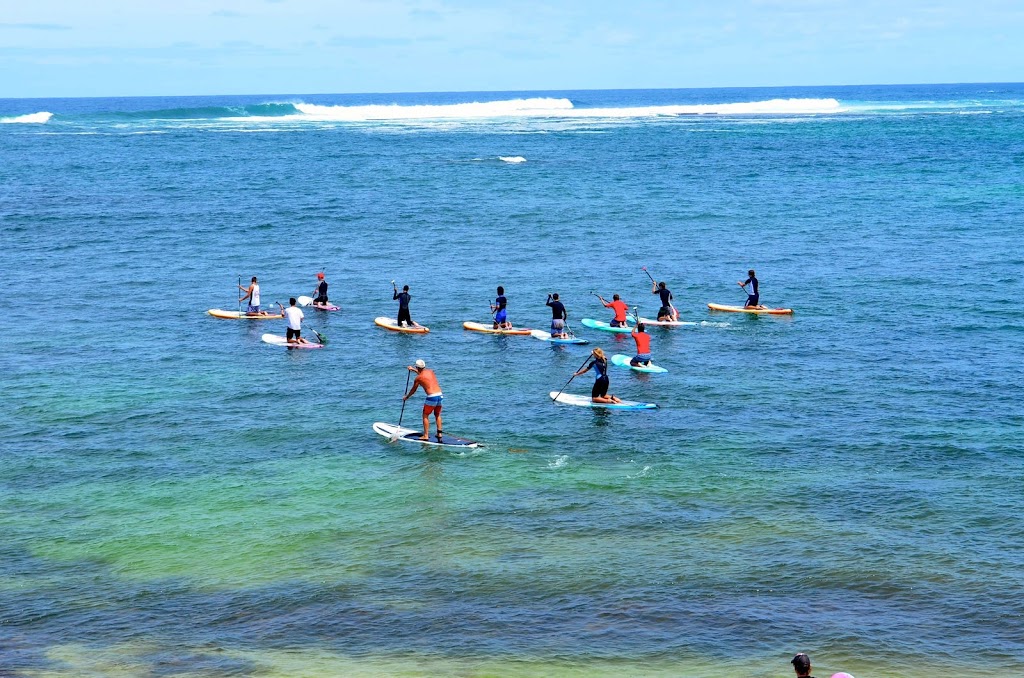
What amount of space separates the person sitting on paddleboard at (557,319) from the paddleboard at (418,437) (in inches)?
382

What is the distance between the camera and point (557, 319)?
115ft

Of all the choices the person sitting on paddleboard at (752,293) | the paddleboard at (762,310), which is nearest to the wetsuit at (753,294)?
the person sitting on paddleboard at (752,293)

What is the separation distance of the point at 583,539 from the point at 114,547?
8.17m

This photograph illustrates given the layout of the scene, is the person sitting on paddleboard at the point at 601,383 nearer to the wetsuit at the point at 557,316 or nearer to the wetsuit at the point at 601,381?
the wetsuit at the point at 601,381

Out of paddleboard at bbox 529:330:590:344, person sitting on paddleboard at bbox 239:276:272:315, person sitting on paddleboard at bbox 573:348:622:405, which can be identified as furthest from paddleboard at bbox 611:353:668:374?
person sitting on paddleboard at bbox 239:276:272:315

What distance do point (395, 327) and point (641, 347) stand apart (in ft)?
29.7

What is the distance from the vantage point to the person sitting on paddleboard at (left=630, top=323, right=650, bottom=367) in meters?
31.3

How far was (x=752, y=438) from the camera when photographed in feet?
83.5

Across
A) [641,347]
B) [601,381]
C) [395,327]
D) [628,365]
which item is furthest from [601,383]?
[395,327]

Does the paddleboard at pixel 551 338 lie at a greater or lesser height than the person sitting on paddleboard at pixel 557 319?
lesser

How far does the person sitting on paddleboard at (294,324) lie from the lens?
34.5 meters

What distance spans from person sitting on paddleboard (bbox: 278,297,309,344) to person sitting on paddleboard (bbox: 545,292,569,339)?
24.8 ft

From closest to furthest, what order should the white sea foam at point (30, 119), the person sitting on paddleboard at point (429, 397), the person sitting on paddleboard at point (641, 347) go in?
the person sitting on paddleboard at point (429, 397) → the person sitting on paddleboard at point (641, 347) → the white sea foam at point (30, 119)

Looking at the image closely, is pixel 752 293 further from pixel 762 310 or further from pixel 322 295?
pixel 322 295
